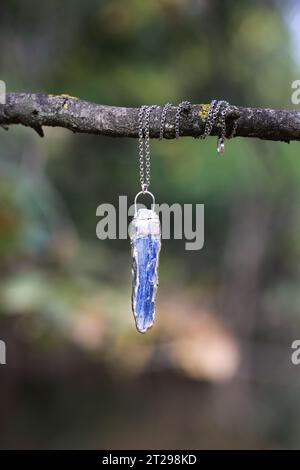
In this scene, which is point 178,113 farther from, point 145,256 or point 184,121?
point 145,256

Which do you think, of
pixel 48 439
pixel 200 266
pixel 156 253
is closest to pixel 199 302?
pixel 200 266

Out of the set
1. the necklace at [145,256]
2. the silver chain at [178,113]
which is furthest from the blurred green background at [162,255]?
the silver chain at [178,113]

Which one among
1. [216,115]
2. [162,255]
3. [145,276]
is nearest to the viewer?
[216,115]

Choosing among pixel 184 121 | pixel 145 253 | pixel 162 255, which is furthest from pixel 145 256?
pixel 162 255

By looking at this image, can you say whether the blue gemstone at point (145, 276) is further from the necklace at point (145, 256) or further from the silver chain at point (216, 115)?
the silver chain at point (216, 115)

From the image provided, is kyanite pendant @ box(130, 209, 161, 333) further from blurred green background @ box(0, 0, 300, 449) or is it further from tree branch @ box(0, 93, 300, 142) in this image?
blurred green background @ box(0, 0, 300, 449)

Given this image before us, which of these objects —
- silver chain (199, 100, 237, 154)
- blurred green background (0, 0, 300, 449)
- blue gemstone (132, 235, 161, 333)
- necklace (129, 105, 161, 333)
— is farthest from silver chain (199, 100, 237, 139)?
blurred green background (0, 0, 300, 449)

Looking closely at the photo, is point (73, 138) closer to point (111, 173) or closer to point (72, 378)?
Result: point (111, 173)

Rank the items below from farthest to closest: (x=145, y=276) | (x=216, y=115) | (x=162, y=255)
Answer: (x=162, y=255), (x=145, y=276), (x=216, y=115)
